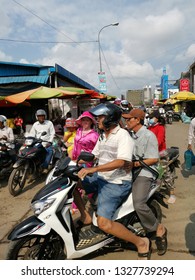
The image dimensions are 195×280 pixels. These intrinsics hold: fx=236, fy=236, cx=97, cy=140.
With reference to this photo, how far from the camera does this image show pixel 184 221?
3.60m

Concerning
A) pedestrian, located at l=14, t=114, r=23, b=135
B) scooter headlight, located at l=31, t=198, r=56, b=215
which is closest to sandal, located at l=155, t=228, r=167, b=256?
scooter headlight, located at l=31, t=198, r=56, b=215

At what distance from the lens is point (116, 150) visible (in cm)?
246

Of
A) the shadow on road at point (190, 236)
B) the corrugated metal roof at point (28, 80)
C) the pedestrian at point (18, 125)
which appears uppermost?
the corrugated metal roof at point (28, 80)

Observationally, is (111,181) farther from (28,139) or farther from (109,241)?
(28,139)

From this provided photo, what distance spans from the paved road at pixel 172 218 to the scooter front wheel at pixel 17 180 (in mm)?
138

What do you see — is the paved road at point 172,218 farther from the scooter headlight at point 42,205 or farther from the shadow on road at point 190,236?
the scooter headlight at point 42,205

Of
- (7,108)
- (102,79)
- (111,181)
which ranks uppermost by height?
(102,79)

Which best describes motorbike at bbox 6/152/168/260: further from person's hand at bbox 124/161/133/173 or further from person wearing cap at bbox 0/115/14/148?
person wearing cap at bbox 0/115/14/148

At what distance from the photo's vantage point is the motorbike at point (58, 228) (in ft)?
7.41

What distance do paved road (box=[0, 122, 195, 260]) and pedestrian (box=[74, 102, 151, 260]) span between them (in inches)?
18.5

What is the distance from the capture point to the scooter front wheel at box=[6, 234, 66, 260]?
7.38ft

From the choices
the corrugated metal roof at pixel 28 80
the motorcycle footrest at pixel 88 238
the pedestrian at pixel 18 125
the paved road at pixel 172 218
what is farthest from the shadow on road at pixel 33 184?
the corrugated metal roof at pixel 28 80
